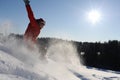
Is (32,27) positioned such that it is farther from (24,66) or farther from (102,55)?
(102,55)

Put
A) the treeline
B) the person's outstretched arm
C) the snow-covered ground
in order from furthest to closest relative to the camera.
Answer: the treeline < the person's outstretched arm < the snow-covered ground

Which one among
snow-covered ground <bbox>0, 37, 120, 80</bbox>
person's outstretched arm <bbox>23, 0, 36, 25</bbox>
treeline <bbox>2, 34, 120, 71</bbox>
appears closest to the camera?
snow-covered ground <bbox>0, 37, 120, 80</bbox>

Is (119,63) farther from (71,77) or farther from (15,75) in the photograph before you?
(15,75)

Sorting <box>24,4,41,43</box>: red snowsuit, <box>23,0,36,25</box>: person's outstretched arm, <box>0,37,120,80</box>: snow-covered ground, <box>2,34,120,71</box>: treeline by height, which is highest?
<box>2,34,120,71</box>: treeline

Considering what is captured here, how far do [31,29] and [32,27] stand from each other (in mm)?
127

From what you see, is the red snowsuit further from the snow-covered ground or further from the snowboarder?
the snow-covered ground

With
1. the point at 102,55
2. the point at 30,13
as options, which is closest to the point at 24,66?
the point at 30,13

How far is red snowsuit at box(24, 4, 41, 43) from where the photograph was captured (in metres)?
14.6

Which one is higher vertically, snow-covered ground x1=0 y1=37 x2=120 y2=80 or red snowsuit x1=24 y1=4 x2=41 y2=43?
red snowsuit x1=24 y1=4 x2=41 y2=43

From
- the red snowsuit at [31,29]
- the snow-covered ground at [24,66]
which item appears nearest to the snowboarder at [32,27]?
the red snowsuit at [31,29]

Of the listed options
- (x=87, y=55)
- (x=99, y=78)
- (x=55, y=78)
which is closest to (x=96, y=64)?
(x=87, y=55)

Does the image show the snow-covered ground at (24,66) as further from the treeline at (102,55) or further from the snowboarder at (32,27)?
the treeline at (102,55)

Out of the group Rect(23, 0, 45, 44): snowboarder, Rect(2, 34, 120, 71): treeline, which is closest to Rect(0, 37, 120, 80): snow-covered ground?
Rect(23, 0, 45, 44): snowboarder

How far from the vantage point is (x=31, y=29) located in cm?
1484
